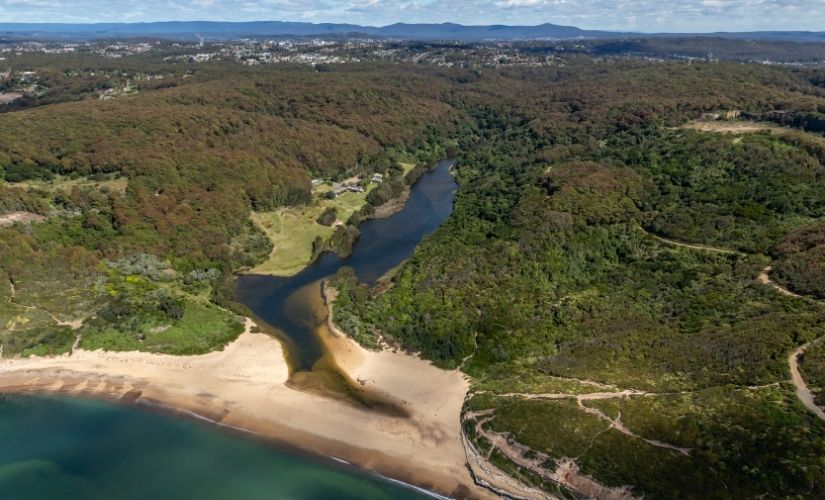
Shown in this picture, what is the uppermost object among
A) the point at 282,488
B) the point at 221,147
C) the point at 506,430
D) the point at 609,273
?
the point at 221,147

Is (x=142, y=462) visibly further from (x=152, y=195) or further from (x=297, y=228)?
(x=297, y=228)

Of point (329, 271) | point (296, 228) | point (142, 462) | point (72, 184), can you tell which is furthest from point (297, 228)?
point (142, 462)

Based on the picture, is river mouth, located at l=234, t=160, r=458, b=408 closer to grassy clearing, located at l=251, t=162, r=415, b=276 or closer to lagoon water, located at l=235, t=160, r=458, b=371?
lagoon water, located at l=235, t=160, r=458, b=371

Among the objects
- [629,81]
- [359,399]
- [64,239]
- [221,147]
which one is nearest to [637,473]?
[359,399]

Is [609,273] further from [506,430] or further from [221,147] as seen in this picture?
[221,147]

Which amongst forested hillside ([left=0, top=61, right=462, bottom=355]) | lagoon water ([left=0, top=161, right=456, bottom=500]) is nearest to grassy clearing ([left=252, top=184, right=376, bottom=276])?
forested hillside ([left=0, top=61, right=462, bottom=355])

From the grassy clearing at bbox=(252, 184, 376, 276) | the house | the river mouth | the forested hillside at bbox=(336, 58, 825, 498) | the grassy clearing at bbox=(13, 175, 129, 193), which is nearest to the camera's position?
the forested hillside at bbox=(336, 58, 825, 498)
